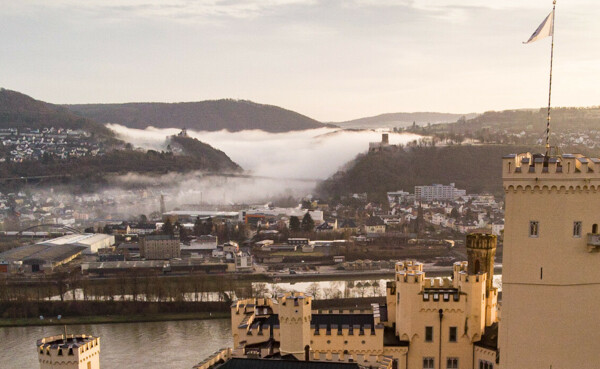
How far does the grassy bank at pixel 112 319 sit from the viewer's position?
32.6 metres

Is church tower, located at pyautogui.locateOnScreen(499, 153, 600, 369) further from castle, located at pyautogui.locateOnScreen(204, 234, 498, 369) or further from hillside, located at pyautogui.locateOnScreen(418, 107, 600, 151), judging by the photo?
hillside, located at pyautogui.locateOnScreen(418, 107, 600, 151)

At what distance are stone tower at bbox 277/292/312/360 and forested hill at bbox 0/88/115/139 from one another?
438ft

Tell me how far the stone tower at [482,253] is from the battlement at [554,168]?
22.2 feet

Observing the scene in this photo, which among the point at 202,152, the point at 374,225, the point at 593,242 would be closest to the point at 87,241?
the point at 374,225

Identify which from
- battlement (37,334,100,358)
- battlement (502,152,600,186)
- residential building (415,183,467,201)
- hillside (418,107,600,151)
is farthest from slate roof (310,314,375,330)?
residential building (415,183,467,201)

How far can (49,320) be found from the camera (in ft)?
108

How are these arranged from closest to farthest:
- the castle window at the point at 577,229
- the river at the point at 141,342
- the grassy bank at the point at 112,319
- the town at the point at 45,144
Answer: the castle window at the point at 577,229 → the river at the point at 141,342 → the grassy bank at the point at 112,319 → the town at the point at 45,144

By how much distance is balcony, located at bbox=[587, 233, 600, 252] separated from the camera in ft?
23.8

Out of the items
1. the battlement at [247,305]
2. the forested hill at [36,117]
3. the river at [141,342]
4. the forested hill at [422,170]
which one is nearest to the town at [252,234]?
the forested hill at [422,170]

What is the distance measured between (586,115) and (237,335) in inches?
3921

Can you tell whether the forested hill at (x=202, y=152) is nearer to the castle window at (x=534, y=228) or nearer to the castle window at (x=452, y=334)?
the castle window at (x=452, y=334)

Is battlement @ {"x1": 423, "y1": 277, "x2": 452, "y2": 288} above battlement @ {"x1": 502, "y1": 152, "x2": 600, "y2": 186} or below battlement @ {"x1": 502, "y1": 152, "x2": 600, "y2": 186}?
below

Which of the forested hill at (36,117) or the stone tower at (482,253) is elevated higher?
the forested hill at (36,117)

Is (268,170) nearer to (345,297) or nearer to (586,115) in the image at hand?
(586,115)
